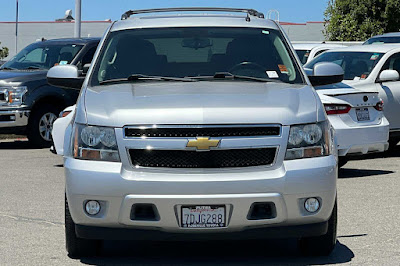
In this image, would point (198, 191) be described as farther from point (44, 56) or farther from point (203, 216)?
point (44, 56)

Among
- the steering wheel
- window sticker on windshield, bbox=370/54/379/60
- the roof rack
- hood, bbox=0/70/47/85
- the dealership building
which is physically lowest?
the dealership building

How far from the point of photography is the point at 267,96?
6965 millimetres

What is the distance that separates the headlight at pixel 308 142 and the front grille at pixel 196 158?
17 centimetres

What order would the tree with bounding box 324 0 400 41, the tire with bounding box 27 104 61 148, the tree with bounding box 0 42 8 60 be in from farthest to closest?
the tree with bounding box 0 42 8 60, the tree with bounding box 324 0 400 41, the tire with bounding box 27 104 61 148

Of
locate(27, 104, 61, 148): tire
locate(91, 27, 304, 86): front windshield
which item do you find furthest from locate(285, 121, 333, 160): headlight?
locate(27, 104, 61, 148): tire

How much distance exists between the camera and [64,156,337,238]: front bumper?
637 cm

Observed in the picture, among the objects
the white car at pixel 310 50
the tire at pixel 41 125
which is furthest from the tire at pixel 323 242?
the white car at pixel 310 50

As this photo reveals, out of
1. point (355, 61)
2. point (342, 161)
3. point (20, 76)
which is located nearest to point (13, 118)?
point (20, 76)

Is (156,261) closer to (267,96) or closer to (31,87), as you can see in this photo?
(267,96)

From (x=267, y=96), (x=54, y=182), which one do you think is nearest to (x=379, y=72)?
(x=54, y=182)

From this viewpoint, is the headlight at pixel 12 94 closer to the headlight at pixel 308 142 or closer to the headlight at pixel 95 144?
the headlight at pixel 95 144

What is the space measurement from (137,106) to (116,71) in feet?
4.21

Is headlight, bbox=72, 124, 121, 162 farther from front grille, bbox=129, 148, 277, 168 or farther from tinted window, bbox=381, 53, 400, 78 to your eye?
tinted window, bbox=381, 53, 400, 78

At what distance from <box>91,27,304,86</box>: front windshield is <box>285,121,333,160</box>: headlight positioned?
1.04m
